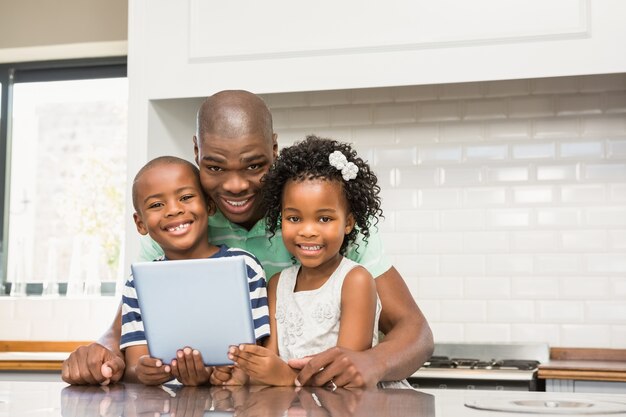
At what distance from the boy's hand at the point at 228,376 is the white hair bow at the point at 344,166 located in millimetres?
466

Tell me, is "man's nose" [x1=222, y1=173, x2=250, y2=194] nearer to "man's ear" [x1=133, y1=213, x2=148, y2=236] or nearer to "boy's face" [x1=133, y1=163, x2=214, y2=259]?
"boy's face" [x1=133, y1=163, x2=214, y2=259]

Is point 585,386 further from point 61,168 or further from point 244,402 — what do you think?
point 61,168

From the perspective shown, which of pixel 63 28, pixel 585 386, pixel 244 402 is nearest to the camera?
pixel 244 402

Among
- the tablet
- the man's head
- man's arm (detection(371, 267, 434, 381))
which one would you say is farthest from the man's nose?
the tablet

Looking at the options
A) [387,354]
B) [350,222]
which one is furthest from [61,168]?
[387,354]

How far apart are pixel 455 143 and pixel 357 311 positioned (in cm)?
173

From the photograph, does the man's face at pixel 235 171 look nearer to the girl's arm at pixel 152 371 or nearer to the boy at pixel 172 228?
the boy at pixel 172 228

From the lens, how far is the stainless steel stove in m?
2.60

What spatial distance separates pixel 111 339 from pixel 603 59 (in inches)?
69.4

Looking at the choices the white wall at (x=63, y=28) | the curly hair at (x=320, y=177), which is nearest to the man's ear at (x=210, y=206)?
the curly hair at (x=320, y=177)

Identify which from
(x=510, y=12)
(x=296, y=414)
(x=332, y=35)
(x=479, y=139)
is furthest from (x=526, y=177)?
(x=296, y=414)

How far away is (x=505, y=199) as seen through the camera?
309 cm

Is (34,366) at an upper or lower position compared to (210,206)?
lower

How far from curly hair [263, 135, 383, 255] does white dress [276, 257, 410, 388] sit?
0.12 meters
